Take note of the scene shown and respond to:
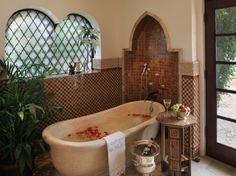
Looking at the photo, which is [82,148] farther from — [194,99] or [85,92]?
[194,99]

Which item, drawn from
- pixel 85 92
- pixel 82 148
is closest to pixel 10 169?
pixel 82 148

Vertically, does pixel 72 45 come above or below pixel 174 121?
above

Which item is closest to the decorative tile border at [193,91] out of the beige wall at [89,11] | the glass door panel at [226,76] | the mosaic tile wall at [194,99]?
the mosaic tile wall at [194,99]

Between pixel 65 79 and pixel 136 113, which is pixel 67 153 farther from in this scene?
pixel 136 113

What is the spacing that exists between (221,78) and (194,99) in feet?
1.52

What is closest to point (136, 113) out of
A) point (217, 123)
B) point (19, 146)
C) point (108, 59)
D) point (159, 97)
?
point (159, 97)

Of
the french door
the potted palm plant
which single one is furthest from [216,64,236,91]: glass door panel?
the potted palm plant

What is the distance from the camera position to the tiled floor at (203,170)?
3324 millimetres

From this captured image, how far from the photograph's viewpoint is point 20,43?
3938 mm

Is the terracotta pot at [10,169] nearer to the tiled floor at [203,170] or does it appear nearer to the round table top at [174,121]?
the tiled floor at [203,170]

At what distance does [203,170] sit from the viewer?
11.2 ft

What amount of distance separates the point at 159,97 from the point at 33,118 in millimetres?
2256

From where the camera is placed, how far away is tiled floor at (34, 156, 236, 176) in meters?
3.32

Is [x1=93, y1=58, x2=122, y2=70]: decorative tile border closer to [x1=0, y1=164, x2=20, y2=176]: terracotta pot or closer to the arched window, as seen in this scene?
the arched window
